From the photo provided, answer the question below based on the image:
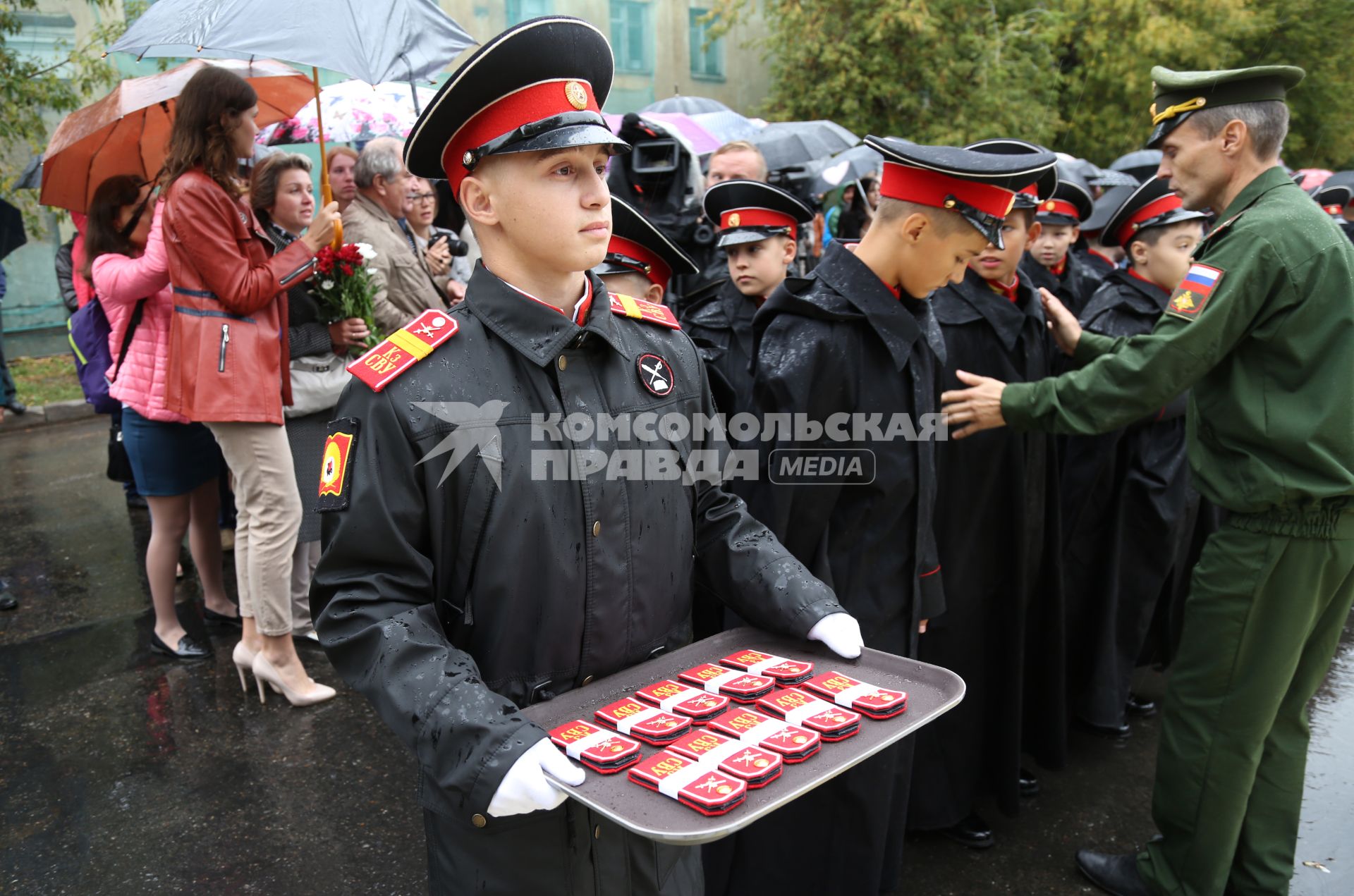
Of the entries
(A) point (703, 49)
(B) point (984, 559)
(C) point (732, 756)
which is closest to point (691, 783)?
(C) point (732, 756)

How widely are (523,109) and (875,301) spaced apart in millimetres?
1408

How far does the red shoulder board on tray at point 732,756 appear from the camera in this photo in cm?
141

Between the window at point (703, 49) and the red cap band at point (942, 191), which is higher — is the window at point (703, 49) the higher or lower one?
the higher one

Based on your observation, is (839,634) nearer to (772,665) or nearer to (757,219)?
(772,665)

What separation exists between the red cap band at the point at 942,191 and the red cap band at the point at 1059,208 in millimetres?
2428

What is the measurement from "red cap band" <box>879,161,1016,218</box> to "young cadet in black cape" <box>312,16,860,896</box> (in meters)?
1.19

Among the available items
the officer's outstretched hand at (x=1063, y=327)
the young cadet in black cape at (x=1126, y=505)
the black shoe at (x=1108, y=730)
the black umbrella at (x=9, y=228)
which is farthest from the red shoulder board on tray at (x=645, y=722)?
the black umbrella at (x=9, y=228)

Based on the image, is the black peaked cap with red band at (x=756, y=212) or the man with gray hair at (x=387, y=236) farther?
the man with gray hair at (x=387, y=236)

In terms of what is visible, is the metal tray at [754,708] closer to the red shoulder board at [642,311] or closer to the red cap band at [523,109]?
the red shoulder board at [642,311]

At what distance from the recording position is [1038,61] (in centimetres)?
1900

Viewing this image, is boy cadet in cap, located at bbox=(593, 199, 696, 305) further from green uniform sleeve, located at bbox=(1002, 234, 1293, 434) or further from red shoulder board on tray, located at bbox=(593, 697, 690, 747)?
red shoulder board on tray, located at bbox=(593, 697, 690, 747)

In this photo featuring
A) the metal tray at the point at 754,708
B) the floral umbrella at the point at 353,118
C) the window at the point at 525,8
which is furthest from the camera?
the window at the point at 525,8

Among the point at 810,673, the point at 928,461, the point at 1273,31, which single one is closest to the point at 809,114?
the point at 1273,31

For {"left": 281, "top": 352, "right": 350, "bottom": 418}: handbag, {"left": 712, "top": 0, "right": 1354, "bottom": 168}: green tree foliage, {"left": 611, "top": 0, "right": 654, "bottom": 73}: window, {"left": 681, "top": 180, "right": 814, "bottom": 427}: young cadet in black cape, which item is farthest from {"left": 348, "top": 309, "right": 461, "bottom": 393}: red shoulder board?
{"left": 611, "top": 0, "right": 654, "bottom": 73}: window
